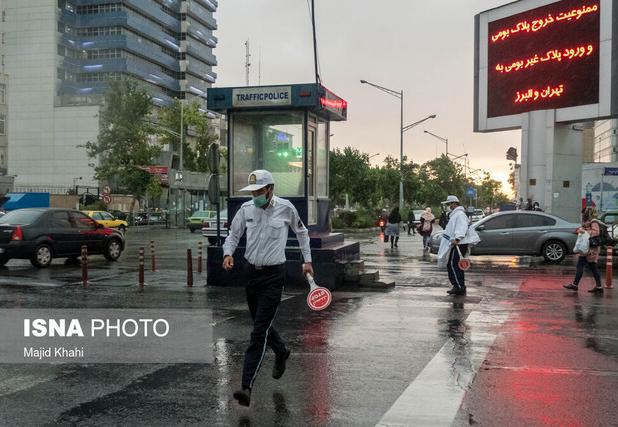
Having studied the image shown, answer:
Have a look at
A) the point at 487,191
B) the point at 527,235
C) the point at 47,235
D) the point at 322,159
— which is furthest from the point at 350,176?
the point at 487,191

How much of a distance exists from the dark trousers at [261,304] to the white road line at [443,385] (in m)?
1.15

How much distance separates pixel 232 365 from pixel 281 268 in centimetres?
152

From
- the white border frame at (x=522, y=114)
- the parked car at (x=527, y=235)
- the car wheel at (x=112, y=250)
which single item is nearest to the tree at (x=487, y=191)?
the white border frame at (x=522, y=114)

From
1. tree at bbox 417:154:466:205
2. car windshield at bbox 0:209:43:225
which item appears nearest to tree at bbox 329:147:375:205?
tree at bbox 417:154:466:205

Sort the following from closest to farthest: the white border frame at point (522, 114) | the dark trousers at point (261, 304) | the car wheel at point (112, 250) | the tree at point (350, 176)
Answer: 1. the dark trousers at point (261, 304)
2. the car wheel at point (112, 250)
3. the white border frame at point (522, 114)
4. the tree at point (350, 176)

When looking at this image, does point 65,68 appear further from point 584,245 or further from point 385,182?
point 584,245

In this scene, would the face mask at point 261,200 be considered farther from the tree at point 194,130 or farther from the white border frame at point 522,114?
the tree at point 194,130

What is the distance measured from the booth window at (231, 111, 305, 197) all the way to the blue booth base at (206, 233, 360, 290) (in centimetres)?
113

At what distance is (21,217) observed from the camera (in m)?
18.0

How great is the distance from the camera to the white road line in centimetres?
510

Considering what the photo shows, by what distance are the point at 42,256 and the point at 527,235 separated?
13642 mm

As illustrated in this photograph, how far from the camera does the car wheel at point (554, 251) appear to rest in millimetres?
19812

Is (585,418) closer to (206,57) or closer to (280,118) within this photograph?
(280,118)

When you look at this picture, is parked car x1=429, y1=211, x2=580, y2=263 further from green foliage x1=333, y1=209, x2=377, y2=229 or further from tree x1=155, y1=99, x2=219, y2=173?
tree x1=155, y1=99, x2=219, y2=173
